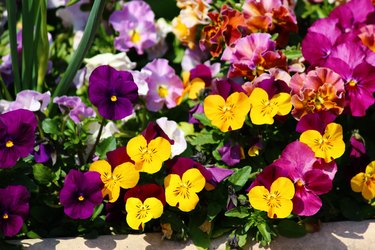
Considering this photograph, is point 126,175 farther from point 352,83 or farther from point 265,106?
point 352,83

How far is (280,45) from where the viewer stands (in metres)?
2.35

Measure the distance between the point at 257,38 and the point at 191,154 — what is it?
38 cm

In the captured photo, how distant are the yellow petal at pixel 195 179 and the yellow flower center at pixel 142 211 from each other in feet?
0.39

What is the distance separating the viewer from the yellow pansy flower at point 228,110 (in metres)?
2.01

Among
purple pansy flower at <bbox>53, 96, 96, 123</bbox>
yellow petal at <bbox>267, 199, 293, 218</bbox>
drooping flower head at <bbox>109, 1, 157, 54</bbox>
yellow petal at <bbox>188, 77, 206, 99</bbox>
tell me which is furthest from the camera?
drooping flower head at <bbox>109, 1, 157, 54</bbox>

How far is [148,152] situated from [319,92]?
487mm

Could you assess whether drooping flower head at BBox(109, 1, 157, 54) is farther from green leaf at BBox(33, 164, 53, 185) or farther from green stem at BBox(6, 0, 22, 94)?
green leaf at BBox(33, 164, 53, 185)

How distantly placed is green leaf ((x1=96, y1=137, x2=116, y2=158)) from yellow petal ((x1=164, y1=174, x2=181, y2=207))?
0.20m

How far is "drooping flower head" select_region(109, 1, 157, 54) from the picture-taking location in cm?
260

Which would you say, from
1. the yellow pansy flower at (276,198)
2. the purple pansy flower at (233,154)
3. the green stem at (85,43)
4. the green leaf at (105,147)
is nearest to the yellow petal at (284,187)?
the yellow pansy flower at (276,198)

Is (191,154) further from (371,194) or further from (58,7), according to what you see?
(58,7)

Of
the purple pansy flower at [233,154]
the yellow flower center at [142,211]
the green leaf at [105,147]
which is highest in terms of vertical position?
the green leaf at [105,147]

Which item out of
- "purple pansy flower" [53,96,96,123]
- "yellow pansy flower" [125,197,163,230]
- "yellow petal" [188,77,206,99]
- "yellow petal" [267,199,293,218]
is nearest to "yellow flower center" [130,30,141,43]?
"yellow petal" [188,77,206,99]

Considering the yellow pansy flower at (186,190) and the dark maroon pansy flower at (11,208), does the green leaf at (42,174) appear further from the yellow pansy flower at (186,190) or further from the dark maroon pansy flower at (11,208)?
the yellow pansy flower at (186,190)
